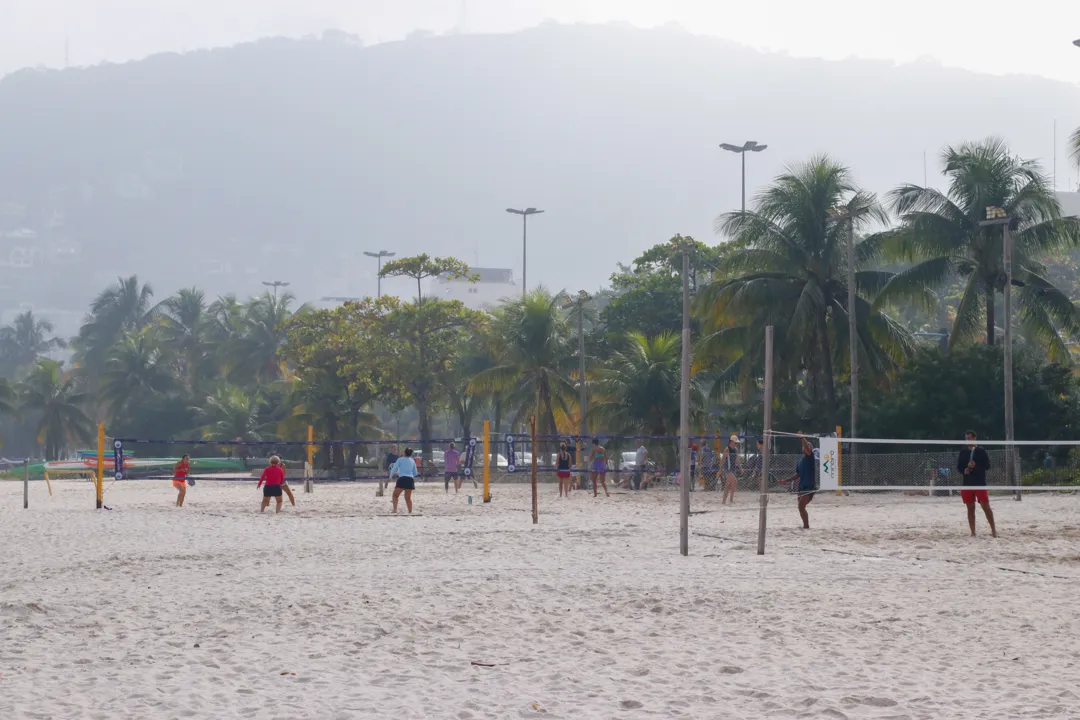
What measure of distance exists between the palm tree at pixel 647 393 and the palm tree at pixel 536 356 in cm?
446

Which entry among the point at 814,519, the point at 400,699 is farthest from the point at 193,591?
the point at 814,519

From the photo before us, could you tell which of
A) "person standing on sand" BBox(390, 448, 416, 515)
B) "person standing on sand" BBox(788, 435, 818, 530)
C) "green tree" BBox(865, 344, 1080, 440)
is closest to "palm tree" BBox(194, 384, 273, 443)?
"green tree" BBox(865, 344, 1080, 440)

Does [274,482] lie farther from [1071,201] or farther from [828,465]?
[1071,201]

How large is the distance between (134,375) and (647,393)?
44904 millimetres

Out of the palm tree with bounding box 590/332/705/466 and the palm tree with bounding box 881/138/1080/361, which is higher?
the palm tree with bounding box 881/138/1080/361

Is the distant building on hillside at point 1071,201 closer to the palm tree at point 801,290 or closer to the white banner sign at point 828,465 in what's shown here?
the palm tree at point 801,290

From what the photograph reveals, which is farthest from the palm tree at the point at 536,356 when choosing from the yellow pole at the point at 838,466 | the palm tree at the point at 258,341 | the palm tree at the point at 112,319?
the palm tree at the point at 112,319

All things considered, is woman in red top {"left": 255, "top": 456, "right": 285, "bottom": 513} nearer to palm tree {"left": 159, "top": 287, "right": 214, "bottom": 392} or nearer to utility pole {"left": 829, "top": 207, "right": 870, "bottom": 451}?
utility pole {"left": 829, "top": 207, "right": 870, "bottom": 451}

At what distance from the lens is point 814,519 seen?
879 inches

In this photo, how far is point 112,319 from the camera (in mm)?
96625

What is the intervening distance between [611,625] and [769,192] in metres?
31.1

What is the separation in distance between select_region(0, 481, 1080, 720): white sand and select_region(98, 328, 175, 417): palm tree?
6283 cm

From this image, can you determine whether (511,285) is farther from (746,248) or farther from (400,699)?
(400,699)

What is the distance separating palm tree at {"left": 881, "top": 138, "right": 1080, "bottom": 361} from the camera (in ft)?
120
